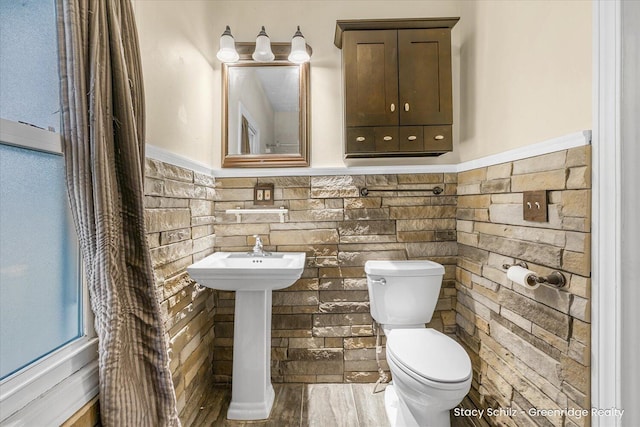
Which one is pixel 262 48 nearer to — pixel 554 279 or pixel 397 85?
pixel 397 85

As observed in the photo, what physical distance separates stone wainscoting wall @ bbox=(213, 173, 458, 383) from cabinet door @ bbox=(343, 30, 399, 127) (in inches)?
15.3

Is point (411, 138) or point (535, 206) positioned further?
point (411, 138)

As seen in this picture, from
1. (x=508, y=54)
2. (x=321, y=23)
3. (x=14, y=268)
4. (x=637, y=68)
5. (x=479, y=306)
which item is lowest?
(x=479, y=306)

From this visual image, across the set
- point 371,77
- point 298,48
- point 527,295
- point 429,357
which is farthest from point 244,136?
point 527,295

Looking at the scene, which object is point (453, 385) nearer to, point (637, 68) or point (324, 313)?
point (324, 313)

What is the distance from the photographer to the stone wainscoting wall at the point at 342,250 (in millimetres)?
2031

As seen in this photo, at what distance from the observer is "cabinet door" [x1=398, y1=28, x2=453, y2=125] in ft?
6.07

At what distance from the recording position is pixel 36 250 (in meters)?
0.85

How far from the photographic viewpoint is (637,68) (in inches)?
36.5

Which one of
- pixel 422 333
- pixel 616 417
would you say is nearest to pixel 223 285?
pixel 422 333

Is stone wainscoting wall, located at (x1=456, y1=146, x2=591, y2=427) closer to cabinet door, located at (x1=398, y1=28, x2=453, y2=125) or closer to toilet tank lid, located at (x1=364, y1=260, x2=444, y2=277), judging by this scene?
toilet tank lid, located at (x1=364, y1=260, x2=444, y2=277)

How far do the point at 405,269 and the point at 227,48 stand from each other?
1.70m

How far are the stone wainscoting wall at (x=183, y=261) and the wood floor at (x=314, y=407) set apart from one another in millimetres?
109

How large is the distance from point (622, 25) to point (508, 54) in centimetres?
61
